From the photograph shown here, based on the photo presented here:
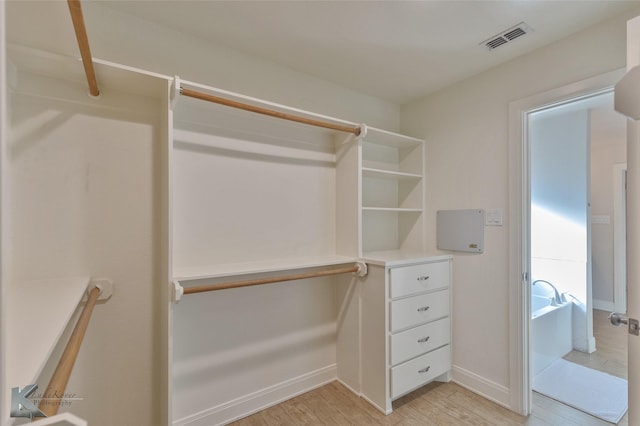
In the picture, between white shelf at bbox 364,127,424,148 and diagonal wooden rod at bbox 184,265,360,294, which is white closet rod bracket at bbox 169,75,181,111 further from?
white shelf at bbox 364,127,424,148

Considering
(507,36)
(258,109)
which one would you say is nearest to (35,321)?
(258,109)

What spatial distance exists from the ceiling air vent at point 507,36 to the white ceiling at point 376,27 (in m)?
0.03

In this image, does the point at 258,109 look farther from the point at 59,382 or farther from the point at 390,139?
the point at 59,382

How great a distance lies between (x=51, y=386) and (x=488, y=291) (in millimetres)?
2428

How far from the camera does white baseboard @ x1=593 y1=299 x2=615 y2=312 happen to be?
395 centimetres

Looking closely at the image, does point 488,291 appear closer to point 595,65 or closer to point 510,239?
point 510,239

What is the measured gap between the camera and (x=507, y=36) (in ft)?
5.86

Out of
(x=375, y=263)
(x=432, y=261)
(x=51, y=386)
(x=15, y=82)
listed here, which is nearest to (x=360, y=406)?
(x=375, y=263)

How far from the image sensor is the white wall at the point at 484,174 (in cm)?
193

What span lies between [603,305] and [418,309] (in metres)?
3.77

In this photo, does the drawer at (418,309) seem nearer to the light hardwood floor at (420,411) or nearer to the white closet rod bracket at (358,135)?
the light hardwood floor at (420,411)

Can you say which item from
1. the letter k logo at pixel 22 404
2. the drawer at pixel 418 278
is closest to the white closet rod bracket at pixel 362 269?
the drawer at pixel 418 278

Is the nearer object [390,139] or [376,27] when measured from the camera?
[376,27]

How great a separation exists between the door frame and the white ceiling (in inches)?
19.1
